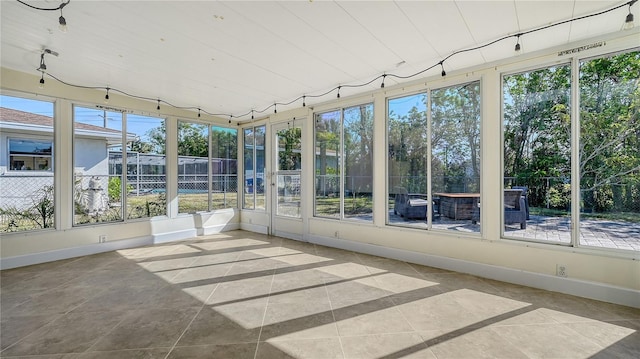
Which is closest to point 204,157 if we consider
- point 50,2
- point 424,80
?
point 50,2

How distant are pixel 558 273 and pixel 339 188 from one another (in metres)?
3.15

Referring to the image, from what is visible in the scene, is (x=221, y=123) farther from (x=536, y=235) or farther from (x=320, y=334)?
(x=536, y=235)

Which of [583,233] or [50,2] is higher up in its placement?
[50,2]

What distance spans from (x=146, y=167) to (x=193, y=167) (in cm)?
91

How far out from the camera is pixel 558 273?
9.86 feet

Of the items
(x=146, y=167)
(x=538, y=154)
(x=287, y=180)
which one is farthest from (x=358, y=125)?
(x=146, y=167)

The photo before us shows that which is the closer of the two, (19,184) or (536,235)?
(536,235)

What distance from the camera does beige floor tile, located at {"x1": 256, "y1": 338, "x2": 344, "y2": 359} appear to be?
1.95m

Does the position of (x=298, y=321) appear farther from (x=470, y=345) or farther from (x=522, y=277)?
(x=522, y=277)

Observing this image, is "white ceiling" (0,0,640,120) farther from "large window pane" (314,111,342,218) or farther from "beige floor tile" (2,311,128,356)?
"beige floor tile" (2,311,128,356)

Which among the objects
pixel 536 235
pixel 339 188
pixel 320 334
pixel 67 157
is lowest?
pixel 320 334

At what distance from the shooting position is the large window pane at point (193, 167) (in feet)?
19.1

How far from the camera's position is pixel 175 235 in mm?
5629

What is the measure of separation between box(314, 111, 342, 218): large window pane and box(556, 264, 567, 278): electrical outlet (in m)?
3.07
